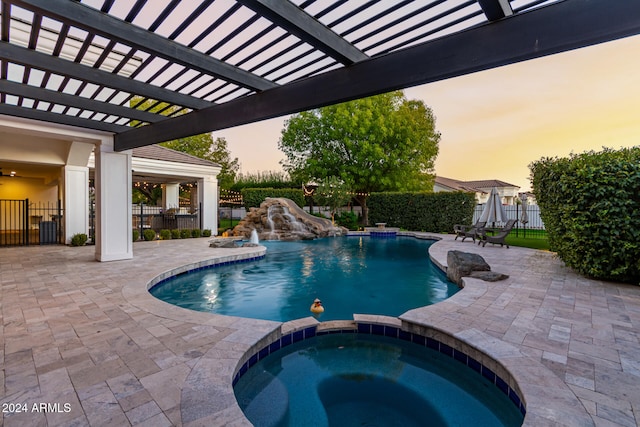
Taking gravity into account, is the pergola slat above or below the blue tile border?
above

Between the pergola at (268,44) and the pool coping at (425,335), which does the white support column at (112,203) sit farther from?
the pool coping at (425,335)

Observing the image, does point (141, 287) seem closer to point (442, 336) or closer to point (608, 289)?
point (442, 336)

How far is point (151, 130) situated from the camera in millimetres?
6867

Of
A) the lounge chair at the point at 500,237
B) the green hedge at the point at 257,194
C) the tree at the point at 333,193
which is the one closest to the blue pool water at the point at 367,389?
the lounge chair at the point at 500,237

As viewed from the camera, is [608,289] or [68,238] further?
[68,238]

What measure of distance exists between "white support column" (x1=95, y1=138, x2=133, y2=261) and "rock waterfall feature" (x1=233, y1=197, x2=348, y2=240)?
7.17 meters

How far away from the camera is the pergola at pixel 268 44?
262 centimetres

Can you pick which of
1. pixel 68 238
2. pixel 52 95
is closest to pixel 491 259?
pixel 52 95

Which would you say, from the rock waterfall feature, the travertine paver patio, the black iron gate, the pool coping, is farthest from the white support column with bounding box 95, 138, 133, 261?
the rock waterfall feature

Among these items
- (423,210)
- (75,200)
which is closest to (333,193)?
(423,210)

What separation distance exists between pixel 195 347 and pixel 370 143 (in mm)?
20366

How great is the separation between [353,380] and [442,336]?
4.00 feet

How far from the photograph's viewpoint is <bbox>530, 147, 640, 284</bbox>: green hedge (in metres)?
5.71

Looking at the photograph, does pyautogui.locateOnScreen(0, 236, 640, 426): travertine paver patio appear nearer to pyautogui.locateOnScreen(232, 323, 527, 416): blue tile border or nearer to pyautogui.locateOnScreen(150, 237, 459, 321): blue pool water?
pyautogui.locateOnScreen(232, 323, 527, 416): blue tile border
